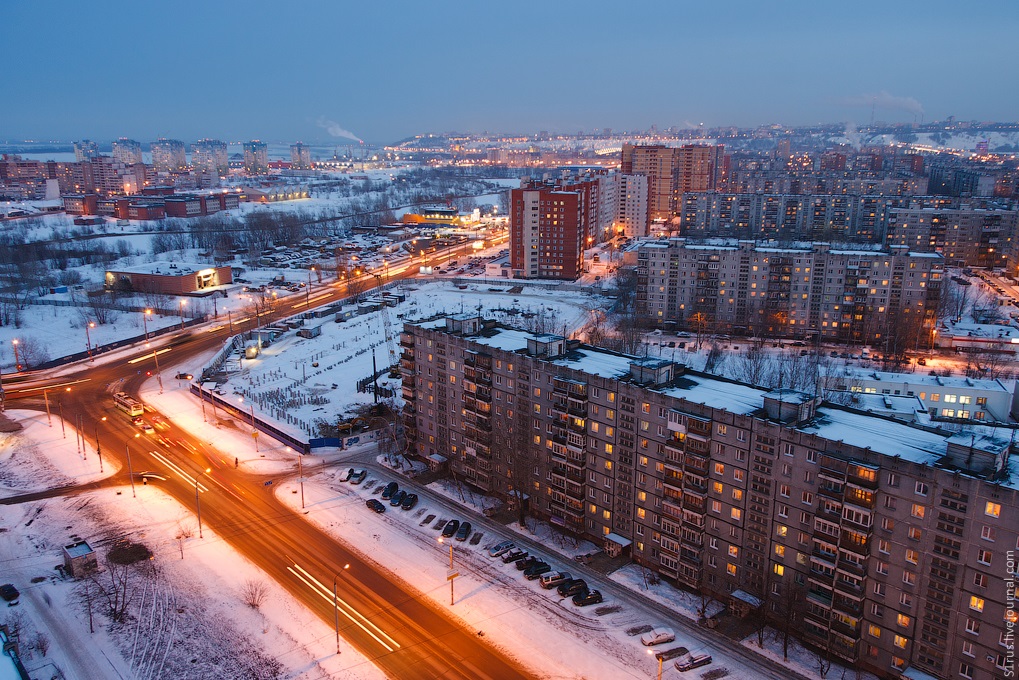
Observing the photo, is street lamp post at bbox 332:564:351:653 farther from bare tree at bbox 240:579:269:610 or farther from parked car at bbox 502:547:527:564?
parked car at bbox 502:547:527:564

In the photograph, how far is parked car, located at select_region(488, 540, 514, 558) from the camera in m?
31.2

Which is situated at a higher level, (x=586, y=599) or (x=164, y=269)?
(x=164, y=269)

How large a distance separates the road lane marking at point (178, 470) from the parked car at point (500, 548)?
16895 mm

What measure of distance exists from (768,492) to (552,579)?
975cm

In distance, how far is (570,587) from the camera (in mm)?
28531

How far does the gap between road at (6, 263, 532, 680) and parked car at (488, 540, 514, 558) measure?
159 inches

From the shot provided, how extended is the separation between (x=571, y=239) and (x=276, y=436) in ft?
187

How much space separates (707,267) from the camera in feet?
216

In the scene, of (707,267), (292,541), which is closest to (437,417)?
(292,541)

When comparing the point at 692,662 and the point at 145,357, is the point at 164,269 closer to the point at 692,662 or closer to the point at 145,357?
the point at 145,357

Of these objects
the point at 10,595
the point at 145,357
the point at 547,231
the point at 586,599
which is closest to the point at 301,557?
the point at 10,595

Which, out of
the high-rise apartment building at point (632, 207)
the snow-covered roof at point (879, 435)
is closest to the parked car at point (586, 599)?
the snow-covered roof at point (879, 435)

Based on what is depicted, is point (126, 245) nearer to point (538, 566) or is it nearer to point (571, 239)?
point (571, 239)

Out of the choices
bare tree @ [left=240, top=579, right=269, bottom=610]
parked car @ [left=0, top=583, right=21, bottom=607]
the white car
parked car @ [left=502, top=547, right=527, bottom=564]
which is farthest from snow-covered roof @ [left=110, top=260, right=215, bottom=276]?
the white car
